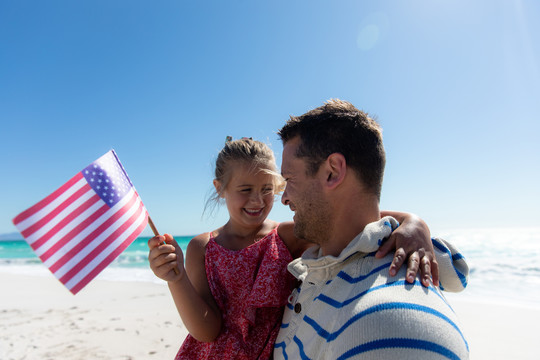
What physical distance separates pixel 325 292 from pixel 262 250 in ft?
3.25

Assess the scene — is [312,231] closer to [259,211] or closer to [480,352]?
[259,211]

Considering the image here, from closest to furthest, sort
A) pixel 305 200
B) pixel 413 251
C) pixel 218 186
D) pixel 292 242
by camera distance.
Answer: pixel 413 251, pixel 305 200, pixel 292 242, pixel 218 186

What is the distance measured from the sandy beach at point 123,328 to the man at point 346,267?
4.15 m

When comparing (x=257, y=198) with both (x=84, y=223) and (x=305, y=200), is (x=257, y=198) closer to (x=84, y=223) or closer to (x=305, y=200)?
(x=305, y=200)

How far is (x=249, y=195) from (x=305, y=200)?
0.89 m

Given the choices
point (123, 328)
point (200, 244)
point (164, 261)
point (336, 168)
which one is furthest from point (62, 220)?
point (123, 328)

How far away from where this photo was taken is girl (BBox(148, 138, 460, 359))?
2119 mm

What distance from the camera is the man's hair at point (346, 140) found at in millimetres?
1839

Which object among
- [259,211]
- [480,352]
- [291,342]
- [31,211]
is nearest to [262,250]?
[259,211]

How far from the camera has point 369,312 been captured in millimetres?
1236

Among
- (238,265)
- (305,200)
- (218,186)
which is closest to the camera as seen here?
(305,200)

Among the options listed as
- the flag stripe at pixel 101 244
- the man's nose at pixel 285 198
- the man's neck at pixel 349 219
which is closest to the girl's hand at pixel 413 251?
the man's neck at pixel 349 219

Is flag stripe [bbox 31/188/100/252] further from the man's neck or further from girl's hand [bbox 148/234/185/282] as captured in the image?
the man's neck

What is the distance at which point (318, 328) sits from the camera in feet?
4.97
